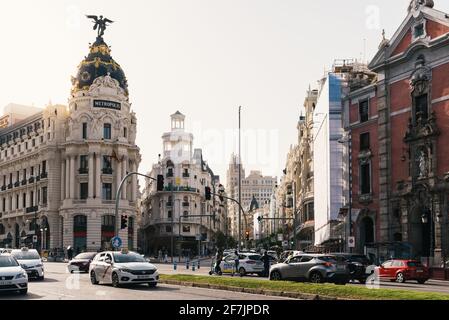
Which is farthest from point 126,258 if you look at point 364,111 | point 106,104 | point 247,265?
point 106,104

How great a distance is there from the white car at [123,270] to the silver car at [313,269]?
5.75m

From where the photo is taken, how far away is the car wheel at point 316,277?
1082 inches

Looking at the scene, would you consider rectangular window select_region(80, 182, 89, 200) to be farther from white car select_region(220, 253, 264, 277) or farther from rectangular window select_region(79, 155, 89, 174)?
white car select_region(220, 253, 264, 277)

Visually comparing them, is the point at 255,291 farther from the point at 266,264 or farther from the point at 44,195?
the point at 44,195

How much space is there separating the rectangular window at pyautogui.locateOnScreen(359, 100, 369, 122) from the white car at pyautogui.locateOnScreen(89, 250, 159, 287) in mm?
31632

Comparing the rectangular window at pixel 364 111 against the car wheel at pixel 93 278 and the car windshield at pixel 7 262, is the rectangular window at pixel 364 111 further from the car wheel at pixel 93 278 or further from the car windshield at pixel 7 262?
the car windshield at pixel 7 262

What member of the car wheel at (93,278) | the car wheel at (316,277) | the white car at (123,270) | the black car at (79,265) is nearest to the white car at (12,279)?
the white car at (123,270)

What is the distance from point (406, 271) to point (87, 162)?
67.0 meters

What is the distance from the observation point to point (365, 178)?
5453 centimetres

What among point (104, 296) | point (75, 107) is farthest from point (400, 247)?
point (75, 107)

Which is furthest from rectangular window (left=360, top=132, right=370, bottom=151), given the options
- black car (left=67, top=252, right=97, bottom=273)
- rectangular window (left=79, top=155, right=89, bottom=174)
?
rectangular window (left=79, top=155, right=89, bottom=174)

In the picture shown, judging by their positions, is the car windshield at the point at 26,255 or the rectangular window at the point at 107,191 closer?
the car windshield at the point at 26,255
